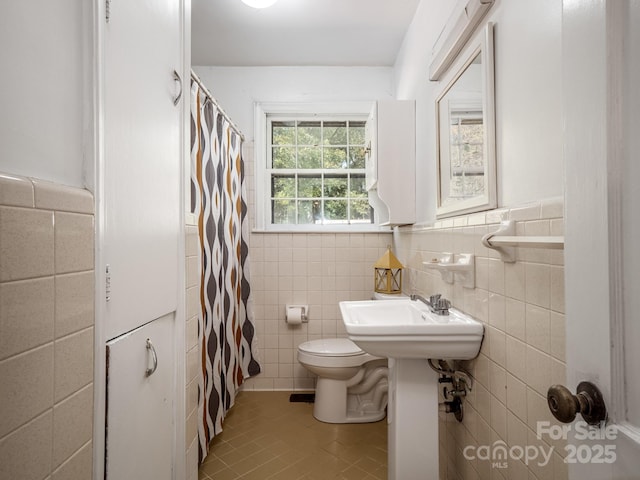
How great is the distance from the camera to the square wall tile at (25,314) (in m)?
0.59

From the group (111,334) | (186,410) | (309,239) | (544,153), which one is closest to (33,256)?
(111,334)

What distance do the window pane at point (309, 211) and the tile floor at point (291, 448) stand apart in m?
1.45

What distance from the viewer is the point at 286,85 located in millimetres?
2973

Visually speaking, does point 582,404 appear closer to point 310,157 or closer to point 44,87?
point 44,87

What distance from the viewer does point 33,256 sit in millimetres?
646

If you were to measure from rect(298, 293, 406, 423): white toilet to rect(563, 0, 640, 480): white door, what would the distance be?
6.01ft

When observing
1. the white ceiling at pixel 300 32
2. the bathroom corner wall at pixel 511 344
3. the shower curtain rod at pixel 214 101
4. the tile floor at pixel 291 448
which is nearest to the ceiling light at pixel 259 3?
the white ceiling at pixel 300 32

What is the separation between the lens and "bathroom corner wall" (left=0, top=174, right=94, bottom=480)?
59cm

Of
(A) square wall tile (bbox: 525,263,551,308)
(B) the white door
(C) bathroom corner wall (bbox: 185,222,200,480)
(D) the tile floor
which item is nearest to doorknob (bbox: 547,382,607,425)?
(B) the white door

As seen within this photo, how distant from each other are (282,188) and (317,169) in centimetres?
34

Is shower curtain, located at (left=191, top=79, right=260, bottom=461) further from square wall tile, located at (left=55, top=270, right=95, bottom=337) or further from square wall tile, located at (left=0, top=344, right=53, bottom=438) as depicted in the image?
square wall tile, located at (left=0, top=344, right=53, bottom=438)

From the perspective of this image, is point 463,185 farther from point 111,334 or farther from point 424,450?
point 111,334

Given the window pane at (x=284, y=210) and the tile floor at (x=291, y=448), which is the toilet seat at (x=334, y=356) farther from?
the window pane at (x=284, y=210)

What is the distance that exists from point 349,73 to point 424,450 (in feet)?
8.83
